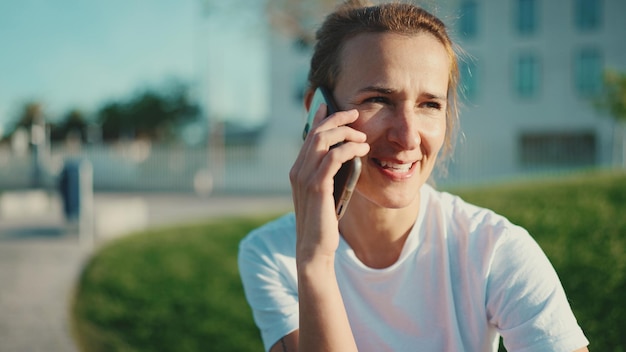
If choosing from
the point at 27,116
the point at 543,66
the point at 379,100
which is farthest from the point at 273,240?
the point at 27,116

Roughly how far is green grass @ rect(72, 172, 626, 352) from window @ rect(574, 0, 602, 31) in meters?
23.3

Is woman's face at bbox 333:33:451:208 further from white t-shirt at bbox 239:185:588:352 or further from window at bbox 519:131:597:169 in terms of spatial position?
window at bbox 519:131:597:169

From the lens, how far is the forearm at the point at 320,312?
1537 mm

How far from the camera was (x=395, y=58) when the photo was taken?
164cm

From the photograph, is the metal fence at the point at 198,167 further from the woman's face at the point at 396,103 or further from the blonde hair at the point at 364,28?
the woman's face at the point at 396,103

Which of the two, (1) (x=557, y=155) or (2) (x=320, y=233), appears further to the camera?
(1) (x=557, y=155)

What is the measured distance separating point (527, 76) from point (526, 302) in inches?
1019

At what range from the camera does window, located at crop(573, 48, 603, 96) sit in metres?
24.6

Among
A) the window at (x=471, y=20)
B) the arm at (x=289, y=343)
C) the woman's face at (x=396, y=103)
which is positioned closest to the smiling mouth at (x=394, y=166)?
the woman's face at (x=396, y=103)

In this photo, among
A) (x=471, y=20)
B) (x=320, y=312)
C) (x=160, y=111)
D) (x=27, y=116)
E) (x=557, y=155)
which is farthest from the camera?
(x=27, y=116)

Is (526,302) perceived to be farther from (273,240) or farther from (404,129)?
(273,240)

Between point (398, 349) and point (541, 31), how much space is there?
2643 cm

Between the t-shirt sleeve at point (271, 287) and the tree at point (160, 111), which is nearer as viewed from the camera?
the t-shirt sleeve at point (271, 287)

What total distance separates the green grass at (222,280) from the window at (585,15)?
23.3 metres
